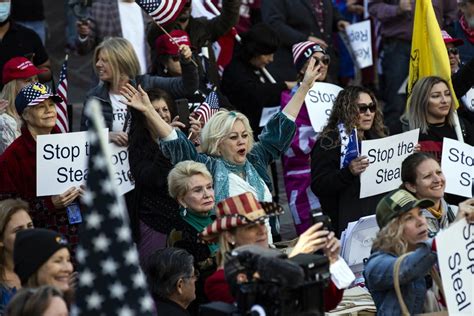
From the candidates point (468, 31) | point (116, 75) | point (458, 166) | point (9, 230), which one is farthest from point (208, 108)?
point (468, 31)

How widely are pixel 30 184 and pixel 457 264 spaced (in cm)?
324

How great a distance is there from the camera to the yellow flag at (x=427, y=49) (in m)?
11.3

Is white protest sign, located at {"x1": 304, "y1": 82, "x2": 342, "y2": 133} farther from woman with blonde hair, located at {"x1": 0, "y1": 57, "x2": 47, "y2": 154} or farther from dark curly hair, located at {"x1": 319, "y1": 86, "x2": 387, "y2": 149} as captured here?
woman with blonde hair, located at {"x1": 0, "y1": 57, "x2": 47, "y2": 154}

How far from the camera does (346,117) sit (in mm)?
10359

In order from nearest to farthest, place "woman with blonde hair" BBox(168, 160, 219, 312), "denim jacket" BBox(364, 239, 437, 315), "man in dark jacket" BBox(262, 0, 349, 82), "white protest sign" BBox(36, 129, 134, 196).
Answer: "denim jacket" BBox(364, 239, 437, 315)
"woman with blonde hair" BBox(168, 160, 219, 312)
"white protest sign" BBox(36, 129, 134, 196)
"man in dark jacket" BBox(262, 0, 349, 82)

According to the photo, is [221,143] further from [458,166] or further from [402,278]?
[402,278]

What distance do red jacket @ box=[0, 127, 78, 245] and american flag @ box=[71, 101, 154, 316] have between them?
374 cm

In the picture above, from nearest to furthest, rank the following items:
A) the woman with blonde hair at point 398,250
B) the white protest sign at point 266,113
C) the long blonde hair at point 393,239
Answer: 1. the woman with blonde hair at point 398,250
2. the long blonde hair at point 393,239
3. the white protest sign at point 266,113

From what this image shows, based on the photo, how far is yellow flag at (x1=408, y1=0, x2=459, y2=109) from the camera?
37.1 feet

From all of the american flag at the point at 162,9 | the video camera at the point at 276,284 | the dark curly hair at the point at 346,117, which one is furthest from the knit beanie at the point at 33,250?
the american flag at the point at 162,9

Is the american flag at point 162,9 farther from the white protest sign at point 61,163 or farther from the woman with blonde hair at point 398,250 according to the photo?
the woman with blonde hair at point 398,250

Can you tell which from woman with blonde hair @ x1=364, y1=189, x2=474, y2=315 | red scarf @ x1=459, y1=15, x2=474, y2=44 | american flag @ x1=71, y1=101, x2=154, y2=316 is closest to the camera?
american flag @ x1=71, y1=101, x2=154, y2=316

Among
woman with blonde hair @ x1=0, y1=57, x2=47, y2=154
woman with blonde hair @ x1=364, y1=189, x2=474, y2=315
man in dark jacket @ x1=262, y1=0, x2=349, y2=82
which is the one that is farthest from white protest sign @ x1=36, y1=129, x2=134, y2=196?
man in dark jacket @ x1=262, y1=0, x2=349, y2=82

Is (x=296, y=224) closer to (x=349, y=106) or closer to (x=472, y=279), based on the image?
(x=349, y=106)
